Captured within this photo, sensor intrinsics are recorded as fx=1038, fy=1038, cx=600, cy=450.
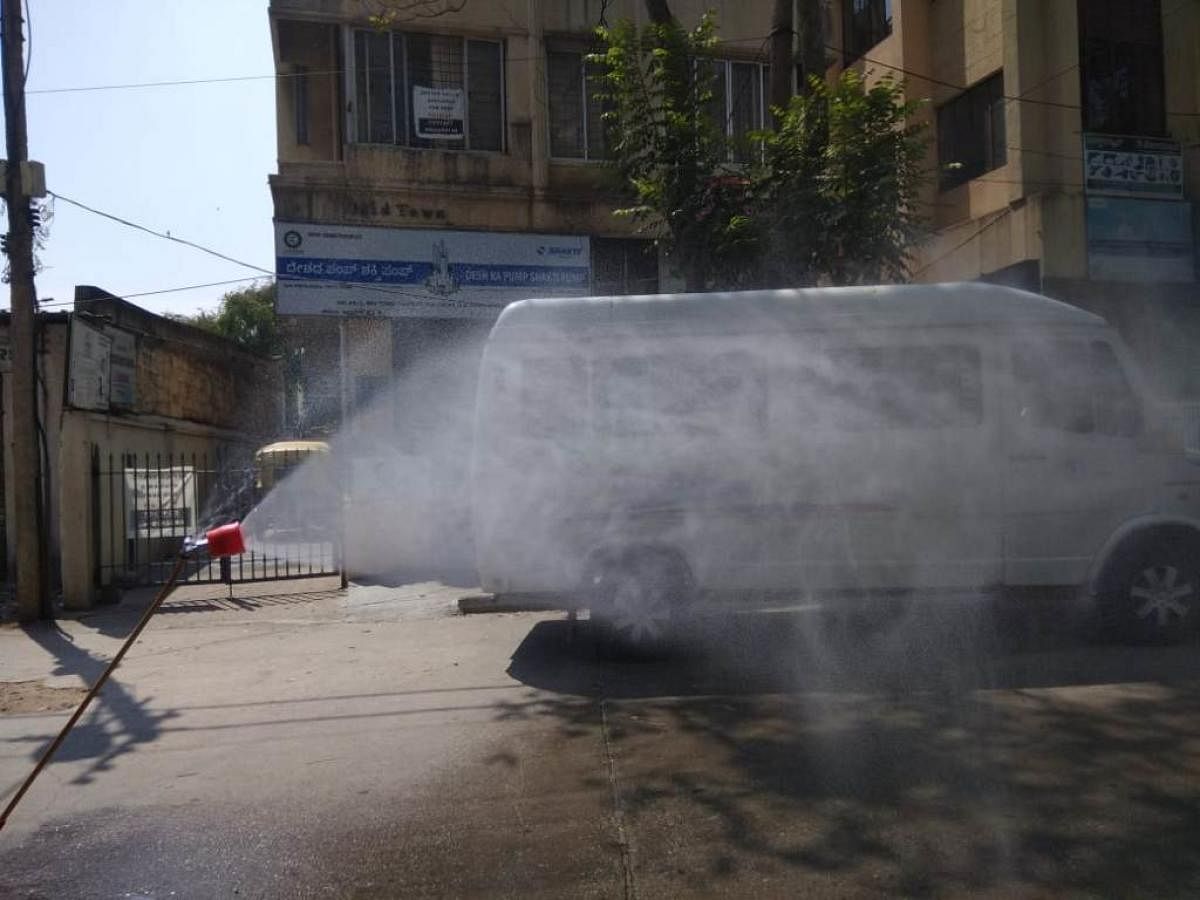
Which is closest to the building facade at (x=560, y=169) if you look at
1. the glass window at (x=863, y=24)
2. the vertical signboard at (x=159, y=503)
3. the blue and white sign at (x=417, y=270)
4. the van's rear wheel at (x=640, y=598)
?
the blue and white sign at (x=417, y=270)

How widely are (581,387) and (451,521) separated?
465 centimetres

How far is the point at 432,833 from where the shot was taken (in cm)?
415

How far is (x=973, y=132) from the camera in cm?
1546

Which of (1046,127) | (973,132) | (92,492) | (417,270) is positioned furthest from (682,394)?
(973,132)

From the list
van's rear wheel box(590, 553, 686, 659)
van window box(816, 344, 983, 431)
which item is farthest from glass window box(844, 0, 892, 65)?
van's rear wheel box(590, 553, 686, 659)

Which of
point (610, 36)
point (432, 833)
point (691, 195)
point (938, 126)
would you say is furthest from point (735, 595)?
point (938, 126)

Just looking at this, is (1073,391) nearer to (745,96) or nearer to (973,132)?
(973,132)

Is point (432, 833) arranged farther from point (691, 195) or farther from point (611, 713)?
point (691, 195)

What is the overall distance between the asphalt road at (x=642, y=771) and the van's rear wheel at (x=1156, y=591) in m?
0.21

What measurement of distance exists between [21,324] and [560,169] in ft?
25.5

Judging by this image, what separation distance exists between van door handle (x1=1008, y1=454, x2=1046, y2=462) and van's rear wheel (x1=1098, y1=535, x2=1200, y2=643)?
2.76ft

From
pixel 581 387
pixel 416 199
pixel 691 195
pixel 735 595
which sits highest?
pixel 416 199

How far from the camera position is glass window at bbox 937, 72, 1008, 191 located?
14891mm

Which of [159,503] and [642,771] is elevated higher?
[159,503]
